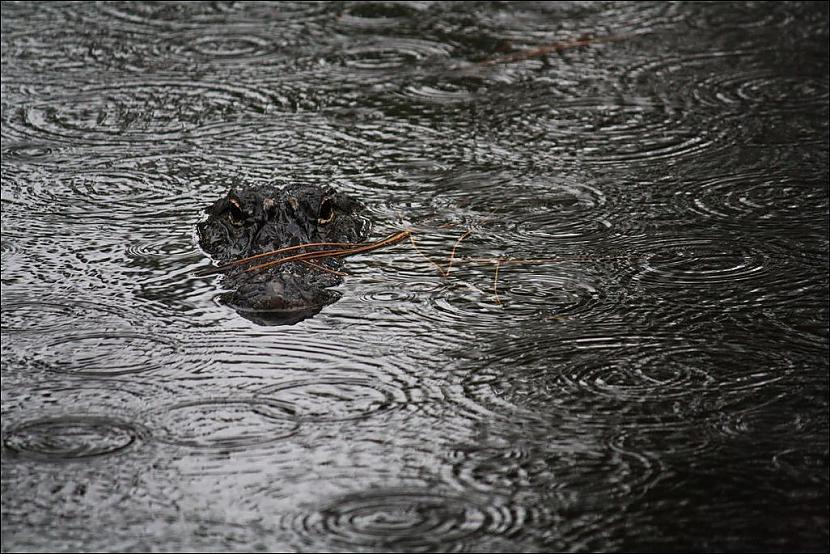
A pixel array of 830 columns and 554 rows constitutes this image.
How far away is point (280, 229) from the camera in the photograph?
5.69 m

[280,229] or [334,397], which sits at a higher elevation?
[280,229]

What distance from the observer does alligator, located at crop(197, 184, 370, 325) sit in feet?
17.5

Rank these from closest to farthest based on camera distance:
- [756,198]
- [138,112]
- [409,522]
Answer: [409,522] → [756,198] → [138,112]

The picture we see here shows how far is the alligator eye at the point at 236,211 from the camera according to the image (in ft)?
18.7

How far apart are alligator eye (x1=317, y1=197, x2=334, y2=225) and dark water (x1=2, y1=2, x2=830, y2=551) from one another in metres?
0.30

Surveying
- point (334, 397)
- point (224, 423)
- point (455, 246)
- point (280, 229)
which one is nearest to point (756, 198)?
point (455, 246)

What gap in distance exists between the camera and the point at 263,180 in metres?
6.53

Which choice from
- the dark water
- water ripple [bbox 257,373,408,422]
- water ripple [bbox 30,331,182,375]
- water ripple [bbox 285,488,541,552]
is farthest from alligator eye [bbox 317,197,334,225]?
water ripple [bbox 285,488,541,552]

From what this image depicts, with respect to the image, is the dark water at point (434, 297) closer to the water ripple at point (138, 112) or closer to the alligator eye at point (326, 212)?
the water ripple at point (138, 112)

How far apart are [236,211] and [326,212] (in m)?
0.43

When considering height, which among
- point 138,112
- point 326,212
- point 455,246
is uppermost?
point 138,112

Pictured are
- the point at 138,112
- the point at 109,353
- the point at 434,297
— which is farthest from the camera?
the point at 138,112

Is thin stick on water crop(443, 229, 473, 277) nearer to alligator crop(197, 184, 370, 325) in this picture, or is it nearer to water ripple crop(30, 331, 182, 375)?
alligator crop(197, 184, 370, 325)

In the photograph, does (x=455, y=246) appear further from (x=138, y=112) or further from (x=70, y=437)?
(x=138, y=112)
